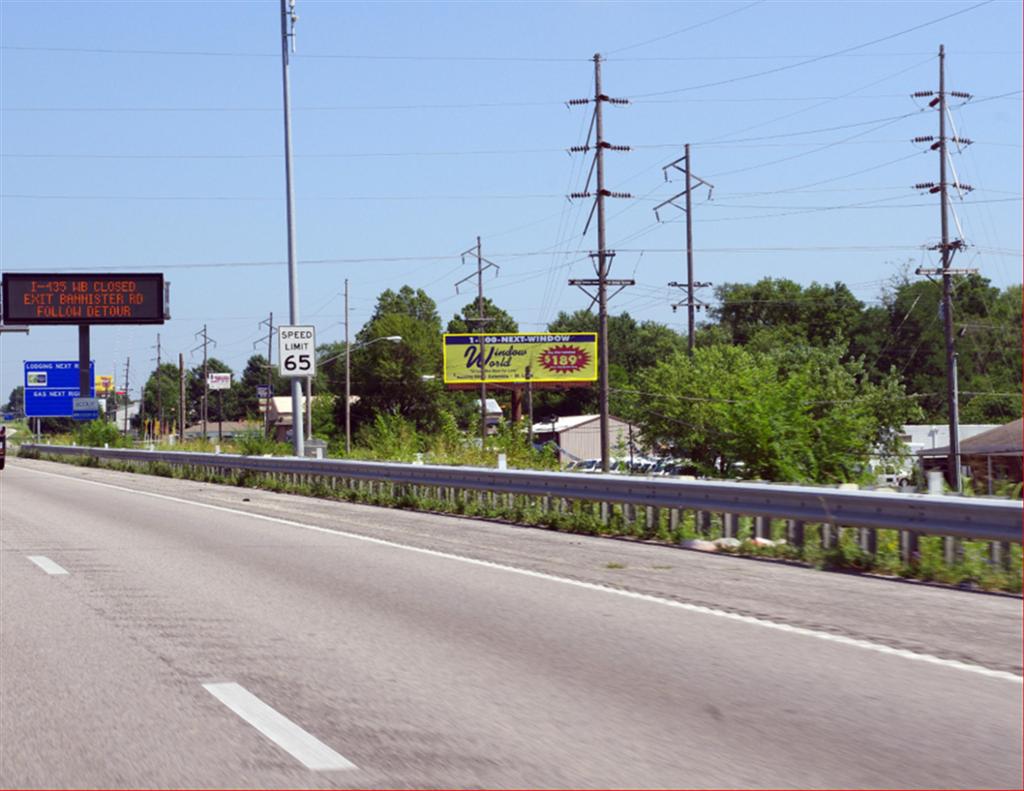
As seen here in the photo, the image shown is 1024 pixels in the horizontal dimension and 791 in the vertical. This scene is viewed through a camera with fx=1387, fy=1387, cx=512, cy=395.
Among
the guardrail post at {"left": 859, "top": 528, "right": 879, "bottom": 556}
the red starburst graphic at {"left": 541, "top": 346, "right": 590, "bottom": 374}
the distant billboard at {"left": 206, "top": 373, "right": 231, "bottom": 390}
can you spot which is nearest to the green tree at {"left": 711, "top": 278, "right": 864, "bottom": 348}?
the red starburst graphic at {"left": 541, "top": 346, "right": 590, "bottom": 374}

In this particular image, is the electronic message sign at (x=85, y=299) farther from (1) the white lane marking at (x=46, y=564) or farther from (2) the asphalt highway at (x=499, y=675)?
(2) the asphalt highway at (x=499, y=675)

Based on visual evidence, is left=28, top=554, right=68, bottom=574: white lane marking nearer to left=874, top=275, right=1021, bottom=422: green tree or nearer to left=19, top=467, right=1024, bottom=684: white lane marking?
left=19, top=467, right=1024, bottom=684: white lane marking

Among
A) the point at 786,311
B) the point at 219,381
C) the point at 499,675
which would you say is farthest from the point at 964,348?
the point at 499,675

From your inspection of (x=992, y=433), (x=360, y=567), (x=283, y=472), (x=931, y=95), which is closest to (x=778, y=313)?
(x=992, y=433)

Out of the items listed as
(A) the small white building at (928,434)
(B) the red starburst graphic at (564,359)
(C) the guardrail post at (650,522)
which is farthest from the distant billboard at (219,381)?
(C) the guardrail post at (650,522)

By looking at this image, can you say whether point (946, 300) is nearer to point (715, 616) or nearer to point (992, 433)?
point (992, 433)

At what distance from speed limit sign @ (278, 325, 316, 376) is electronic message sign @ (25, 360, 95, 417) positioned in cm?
5072

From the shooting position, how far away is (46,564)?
14484 mm

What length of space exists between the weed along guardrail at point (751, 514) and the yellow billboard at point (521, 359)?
68.1m

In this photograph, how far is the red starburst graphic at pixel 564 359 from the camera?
9525 cm

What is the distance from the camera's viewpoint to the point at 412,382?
123812mm

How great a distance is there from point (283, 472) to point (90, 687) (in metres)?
23.6

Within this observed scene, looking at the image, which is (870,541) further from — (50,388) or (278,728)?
(50,388)

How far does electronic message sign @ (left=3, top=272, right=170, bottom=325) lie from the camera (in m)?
58.0
